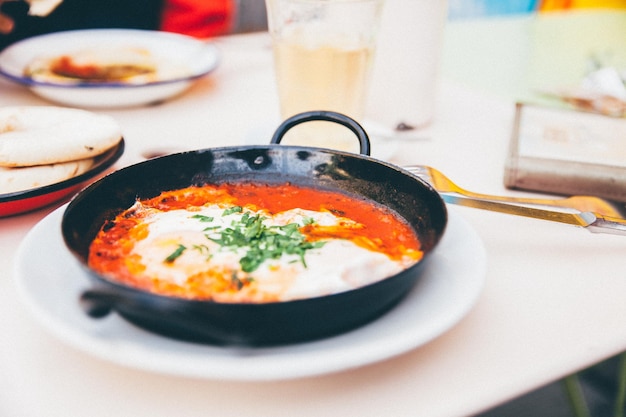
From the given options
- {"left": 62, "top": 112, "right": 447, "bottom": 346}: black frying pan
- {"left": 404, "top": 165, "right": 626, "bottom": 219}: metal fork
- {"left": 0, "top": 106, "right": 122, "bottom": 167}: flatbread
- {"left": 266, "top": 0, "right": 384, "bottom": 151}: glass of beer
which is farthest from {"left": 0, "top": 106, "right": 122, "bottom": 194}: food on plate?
{"left": 404, "top": 165, "right": 626, "bottom": 219}: metal fork

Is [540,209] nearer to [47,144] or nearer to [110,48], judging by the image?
[47,144]

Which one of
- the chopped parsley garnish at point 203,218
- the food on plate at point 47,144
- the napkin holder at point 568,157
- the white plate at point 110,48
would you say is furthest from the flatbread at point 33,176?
the napkin holder at point 568,157

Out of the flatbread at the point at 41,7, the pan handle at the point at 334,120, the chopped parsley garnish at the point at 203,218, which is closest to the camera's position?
the chopped parsley garnish at the point at 203,218

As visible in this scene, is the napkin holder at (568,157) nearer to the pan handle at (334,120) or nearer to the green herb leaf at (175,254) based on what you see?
the pan handle at (334,120)

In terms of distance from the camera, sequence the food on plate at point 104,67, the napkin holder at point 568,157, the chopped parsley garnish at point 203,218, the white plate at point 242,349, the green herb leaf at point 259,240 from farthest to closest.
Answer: the food on plate at point 104,67, the napkin holder at point 568,157, the chopped parsley garnish at point 203,218, the green herb leaf at point 259,240, the white plate at point 242,349

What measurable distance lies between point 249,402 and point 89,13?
2.18 metres

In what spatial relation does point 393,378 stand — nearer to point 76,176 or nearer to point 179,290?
point 179,290

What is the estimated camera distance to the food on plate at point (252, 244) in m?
0.61

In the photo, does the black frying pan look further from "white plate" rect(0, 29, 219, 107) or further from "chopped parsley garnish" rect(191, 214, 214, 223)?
"white plate" rect(0, 29, 219, 107)

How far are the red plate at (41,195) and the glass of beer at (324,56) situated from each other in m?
0.44

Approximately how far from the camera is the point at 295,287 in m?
0.60

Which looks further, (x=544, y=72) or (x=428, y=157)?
(x=544, y=72)

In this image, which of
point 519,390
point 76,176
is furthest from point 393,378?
point 76,176

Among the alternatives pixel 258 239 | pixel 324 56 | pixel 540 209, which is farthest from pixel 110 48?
pixel 540 209
